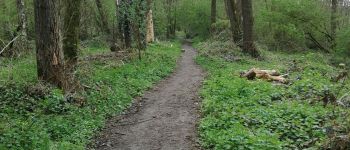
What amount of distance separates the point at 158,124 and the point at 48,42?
150 inches

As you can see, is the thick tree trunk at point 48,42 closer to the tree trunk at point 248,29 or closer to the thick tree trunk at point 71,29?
the thick tree trunk at point 71,29

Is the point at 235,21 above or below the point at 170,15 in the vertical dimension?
below

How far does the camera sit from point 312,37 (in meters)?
32.3

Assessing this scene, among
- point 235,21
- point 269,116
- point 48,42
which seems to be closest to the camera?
point 269,116

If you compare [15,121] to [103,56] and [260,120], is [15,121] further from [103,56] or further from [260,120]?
[103,56]

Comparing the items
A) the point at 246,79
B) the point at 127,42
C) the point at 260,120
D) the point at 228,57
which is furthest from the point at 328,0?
the point at 260,120

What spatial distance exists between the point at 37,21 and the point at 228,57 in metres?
13.1

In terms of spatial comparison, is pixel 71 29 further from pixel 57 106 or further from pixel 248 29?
pixel 248 29

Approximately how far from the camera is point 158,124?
9414 mm

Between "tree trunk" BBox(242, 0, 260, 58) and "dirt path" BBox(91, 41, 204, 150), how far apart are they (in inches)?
355

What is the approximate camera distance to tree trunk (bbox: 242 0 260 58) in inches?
842

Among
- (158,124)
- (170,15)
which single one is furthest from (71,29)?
(170,15)

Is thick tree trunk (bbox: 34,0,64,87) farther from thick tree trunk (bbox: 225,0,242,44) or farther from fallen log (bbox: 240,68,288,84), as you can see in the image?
thick tree trunk (bbox: 225,0,242,44)

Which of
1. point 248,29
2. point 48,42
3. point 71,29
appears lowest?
point 48,42
